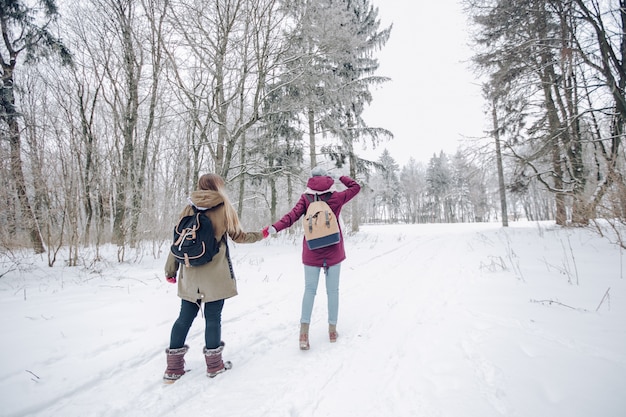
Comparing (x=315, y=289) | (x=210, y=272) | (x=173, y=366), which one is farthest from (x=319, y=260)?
(x=173, y=366)

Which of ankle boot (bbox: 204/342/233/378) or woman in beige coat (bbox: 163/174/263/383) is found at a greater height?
woman in beige coat (bbox: 163/174/263/383)

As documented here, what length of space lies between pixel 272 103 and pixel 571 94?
11402 millimetres

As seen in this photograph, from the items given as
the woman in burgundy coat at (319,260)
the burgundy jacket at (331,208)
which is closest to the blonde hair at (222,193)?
the woman in burgundy coat at (319,260)

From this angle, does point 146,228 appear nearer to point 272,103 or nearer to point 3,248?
point 3,248

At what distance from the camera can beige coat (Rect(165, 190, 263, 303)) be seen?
2273 mm

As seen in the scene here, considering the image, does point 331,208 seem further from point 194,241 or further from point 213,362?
point 213,362

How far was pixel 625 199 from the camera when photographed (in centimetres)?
440

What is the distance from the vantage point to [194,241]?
2227 millimetres

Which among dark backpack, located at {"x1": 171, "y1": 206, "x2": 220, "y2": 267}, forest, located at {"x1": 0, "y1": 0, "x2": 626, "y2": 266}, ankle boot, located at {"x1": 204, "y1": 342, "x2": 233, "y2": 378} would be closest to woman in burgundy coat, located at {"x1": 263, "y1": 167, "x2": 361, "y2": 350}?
dark backpack, located at {"x1": 171, "y1": 206, "x2": 220, "y2": 267}

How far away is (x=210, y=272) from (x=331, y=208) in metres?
1.48

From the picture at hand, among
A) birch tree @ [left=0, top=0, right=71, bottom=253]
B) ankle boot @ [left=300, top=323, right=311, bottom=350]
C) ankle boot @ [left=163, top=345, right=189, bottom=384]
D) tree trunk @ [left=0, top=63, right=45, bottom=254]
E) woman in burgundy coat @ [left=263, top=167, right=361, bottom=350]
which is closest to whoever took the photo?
ankle boot @ [left=163, top=345, right=189, bottom=384]

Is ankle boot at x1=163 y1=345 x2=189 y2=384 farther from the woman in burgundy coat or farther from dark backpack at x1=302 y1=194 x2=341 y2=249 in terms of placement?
dark backpack at x1=302 y1=194 x2=341 y2=249

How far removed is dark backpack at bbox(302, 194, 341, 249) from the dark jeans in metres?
1.12

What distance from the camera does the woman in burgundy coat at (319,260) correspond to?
9.22 ft
